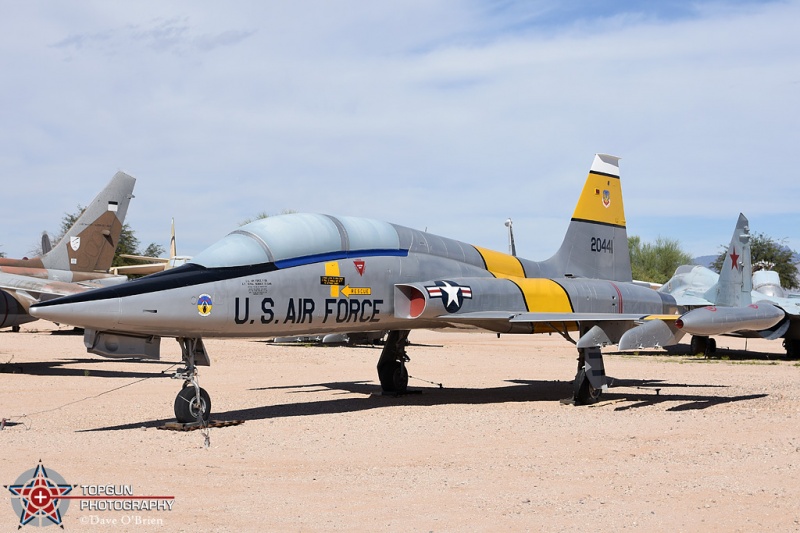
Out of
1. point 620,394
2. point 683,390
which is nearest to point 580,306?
point 620,394

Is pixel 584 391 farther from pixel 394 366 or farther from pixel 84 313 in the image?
pixel 84 313

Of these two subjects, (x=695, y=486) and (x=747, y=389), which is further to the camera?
(x=747, y=389)

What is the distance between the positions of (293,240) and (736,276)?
368 inches

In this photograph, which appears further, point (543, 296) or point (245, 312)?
point (543, 296)

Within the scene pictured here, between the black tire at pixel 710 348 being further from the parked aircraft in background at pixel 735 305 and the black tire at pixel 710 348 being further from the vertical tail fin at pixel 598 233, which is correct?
the vertical tail fin at pixel 598 233

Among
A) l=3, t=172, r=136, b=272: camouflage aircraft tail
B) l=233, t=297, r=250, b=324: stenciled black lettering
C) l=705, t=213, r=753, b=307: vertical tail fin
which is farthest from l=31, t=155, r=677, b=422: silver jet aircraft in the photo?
l=3, t=172, r=136, b=272: camouflage aircraft tail

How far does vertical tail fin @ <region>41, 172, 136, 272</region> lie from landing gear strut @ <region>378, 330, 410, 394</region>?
1258 centimetres

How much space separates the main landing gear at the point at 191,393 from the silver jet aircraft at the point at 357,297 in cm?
2

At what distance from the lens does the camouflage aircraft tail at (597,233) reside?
17062mm

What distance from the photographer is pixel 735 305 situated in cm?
1634

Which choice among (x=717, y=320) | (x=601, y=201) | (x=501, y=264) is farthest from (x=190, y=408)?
(x=601, y=201)

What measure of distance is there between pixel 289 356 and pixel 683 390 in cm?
1177

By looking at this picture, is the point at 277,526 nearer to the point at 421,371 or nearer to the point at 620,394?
the point at 620,394

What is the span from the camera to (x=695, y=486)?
7.25m
